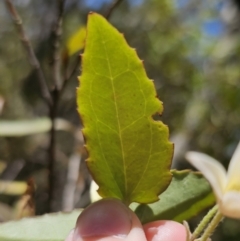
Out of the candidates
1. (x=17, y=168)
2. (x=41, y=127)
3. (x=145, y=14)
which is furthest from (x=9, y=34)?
(x=41, y=127)

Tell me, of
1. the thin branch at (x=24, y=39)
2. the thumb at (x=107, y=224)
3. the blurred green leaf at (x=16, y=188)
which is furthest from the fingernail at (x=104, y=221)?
the blurred green leaf at (x=16, y=188)

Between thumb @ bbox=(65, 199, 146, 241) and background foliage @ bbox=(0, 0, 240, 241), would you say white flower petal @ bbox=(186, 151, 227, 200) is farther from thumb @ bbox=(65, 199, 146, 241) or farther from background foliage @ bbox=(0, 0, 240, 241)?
background foliage @ bbox=(0, 0, 240, 241)

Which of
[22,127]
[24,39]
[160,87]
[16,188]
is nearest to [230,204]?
[24,39]

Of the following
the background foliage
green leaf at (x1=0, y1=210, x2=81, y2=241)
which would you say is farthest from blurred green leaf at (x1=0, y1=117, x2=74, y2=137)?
green leaf at (x1=0, y1=210, x2=81, y2=241)

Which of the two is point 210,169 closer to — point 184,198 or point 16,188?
point 184,198

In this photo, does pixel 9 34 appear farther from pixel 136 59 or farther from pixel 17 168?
pixel 136 59

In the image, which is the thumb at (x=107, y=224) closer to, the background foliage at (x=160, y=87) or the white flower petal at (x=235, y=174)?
the white flower petal at (x=235, y=174)

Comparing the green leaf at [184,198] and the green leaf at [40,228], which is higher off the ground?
the green leaf at [184,198]
